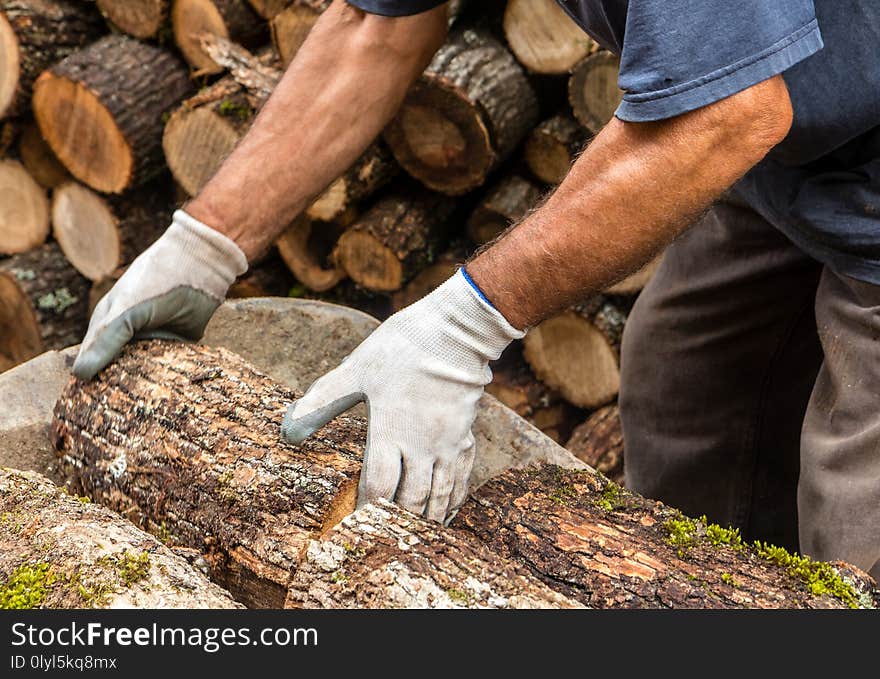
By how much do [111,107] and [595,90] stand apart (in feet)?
5.12

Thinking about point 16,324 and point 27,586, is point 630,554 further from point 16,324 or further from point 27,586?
point 16,324

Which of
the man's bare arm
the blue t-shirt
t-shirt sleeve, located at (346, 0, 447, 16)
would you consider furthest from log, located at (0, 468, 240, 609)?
t-shirt sleeve, located at (346, 0, 447, 16)

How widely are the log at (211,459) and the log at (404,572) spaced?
135 millimetres

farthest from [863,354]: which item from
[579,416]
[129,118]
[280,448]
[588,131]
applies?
[129,118]

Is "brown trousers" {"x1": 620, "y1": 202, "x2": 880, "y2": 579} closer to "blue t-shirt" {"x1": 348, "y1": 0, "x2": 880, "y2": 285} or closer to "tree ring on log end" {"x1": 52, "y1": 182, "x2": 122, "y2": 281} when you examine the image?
"blue t-shirt" {"x1": 348, "y1": 0, "x2": 880, "y2": 285}

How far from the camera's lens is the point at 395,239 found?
2861mm

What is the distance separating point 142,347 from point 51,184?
1.90 meters

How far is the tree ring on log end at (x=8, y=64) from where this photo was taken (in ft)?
10.0

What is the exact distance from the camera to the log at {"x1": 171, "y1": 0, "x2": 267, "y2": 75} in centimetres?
292

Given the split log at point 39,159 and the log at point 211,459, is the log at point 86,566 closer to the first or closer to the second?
the log at point 211,459

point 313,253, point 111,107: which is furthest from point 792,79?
point 111,107

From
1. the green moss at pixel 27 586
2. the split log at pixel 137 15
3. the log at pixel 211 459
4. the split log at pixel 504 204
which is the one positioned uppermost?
the split log at pixel 137 15

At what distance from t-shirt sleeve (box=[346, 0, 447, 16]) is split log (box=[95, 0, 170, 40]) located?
4.46ft

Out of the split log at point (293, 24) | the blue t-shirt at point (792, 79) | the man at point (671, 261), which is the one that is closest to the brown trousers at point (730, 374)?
the man at point (671, 261)
